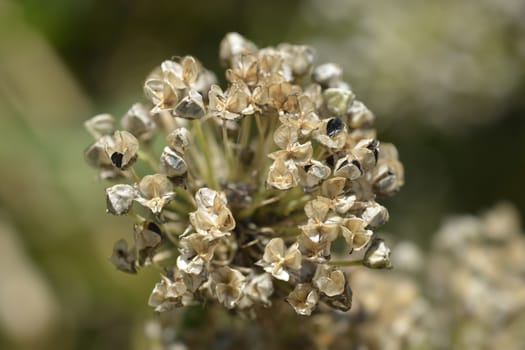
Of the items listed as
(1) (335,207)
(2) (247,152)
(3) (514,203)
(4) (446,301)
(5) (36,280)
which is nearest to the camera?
(1) (335,207)

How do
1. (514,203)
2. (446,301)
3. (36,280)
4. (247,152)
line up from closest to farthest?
(247,152)
(446,301)
(36,280)
(514,203)

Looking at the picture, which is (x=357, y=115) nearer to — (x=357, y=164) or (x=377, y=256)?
(x=357, y=164)

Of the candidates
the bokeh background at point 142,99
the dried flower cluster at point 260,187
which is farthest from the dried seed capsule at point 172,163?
the bokeh background at point 142,99

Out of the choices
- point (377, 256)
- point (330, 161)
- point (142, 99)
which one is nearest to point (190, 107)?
point (330, 161)

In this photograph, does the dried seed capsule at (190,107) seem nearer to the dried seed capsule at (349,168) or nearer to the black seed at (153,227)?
the black seed at (153,227)

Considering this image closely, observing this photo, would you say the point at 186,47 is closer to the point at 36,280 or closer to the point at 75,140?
the point at 75,140

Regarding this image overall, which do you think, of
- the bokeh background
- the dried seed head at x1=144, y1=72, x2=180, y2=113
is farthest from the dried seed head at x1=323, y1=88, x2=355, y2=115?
the bokeh background

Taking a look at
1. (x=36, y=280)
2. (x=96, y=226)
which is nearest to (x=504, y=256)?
(x=96, y=226)
